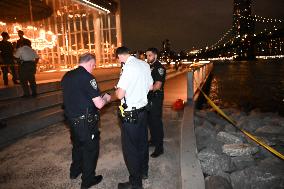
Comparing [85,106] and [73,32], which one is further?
[73,32]

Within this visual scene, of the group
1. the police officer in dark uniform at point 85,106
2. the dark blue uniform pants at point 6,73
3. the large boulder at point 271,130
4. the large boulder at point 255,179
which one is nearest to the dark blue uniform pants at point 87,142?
the police officer in dark uniform at point 85,106

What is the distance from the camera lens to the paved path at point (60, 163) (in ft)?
13.0

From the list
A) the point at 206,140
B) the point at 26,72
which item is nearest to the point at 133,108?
the point at 206,140

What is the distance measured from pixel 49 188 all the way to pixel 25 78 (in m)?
4.45

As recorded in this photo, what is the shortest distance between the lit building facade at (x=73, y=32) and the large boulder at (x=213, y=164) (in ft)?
44.4

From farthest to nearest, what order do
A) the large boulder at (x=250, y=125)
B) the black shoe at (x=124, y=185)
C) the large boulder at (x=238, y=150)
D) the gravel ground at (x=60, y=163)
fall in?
the large boulder at (x=250, y=125), the large boulder at (x=238, y=150), the gravel ground at (x=60, y=163), the black shoe at (x=124, y=185)

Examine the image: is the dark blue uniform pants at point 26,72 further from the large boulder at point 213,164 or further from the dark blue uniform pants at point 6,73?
the large boulder at point 213,164

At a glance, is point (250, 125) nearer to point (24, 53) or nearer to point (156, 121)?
point (156, 121)

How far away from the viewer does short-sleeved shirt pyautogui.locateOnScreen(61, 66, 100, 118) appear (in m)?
3.42

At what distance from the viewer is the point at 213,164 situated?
490 centimetres

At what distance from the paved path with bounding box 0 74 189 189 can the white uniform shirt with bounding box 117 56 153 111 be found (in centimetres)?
128

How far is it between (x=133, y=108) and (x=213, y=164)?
2.29 m

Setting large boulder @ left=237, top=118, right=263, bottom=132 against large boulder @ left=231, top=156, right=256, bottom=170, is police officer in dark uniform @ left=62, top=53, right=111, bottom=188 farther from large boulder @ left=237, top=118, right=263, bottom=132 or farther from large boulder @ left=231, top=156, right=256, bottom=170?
large boulder @ left=237, top=118, right=263, bottom=132

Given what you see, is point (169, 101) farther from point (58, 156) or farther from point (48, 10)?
point (48, 10)
